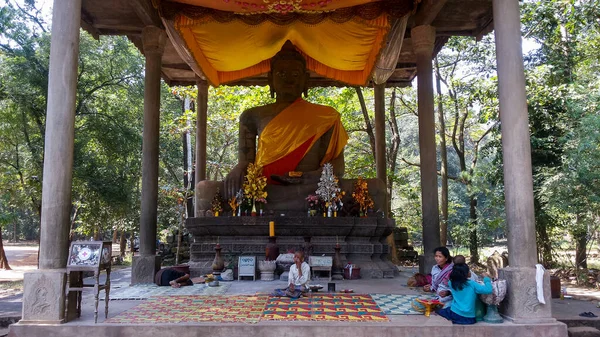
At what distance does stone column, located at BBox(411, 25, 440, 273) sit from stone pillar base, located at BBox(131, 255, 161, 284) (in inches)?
227

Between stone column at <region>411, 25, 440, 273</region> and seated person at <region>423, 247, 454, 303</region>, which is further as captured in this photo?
stone column at <region>411, 25, 440, 273</region>

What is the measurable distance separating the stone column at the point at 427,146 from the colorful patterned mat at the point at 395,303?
2.47m

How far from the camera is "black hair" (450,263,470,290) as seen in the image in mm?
5812

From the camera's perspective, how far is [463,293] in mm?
5844

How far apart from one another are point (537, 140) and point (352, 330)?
A: 9973mm

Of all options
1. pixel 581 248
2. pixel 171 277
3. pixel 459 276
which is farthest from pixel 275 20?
pixel 581 248

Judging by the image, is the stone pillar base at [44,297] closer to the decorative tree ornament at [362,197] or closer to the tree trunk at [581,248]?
the decorative tree ornament at [362,197]

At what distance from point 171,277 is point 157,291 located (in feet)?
2.33

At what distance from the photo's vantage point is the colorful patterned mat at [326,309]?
591cm

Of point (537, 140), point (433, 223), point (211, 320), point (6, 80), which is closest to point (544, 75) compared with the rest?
point (537, 140)

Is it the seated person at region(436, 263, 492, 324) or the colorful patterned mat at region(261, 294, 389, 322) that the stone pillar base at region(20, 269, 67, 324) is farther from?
the seated person at region(436, 263, 492, 324)

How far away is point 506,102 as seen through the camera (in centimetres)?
653

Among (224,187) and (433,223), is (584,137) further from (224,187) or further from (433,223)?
(224,187)

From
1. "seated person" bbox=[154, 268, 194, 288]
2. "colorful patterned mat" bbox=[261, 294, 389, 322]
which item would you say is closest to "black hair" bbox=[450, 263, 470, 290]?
"colorful patterned mat" bbox=[261, 294, 389, 322]
